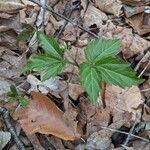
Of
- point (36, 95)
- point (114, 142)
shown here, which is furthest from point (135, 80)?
point (36, 95)

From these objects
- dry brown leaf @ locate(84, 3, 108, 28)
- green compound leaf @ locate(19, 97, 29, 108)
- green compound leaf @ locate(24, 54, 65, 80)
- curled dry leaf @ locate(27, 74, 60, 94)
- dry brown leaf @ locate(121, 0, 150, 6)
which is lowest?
green compound leaf @ locate(19, 97, 29, 108)

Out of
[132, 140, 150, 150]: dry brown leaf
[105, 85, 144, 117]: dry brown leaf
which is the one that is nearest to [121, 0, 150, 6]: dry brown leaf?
[105, 85, 144, 117]: dry brown leaf

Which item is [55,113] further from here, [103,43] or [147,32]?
[147,32]

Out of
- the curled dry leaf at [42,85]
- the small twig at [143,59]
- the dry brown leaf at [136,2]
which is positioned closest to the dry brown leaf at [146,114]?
the small twig at [143,59]

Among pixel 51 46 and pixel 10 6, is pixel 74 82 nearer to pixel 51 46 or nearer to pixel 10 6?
pixel 51 46

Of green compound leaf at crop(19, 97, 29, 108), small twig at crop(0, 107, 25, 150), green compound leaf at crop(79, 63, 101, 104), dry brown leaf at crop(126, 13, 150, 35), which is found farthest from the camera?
dry brown leaf at crop(126, 13, 150, 35)

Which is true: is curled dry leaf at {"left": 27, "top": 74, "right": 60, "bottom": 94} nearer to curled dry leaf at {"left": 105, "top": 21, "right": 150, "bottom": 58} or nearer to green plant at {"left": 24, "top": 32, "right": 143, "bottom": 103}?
green plant at {"left": 24, "top": 32, "right": 143, "bottom": 103}

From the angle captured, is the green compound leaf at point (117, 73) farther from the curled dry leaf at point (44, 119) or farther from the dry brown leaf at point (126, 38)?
the dry brown leaf at point (126, 38)
